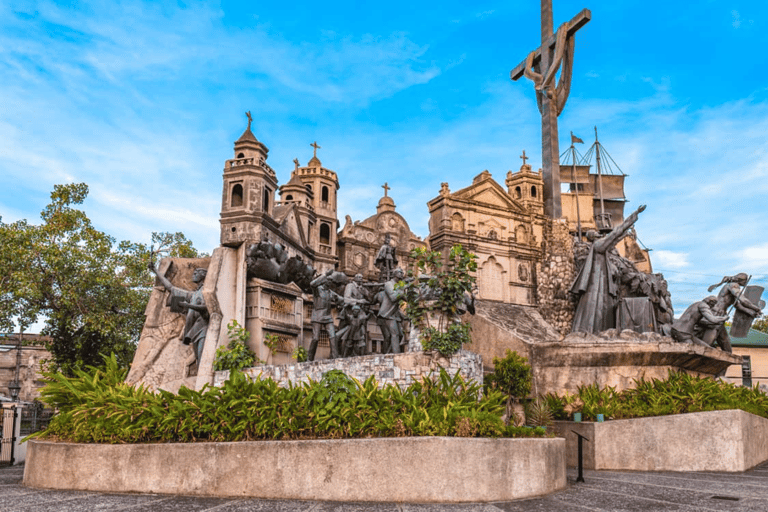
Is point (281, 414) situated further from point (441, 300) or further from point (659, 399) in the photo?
point (659, 399)

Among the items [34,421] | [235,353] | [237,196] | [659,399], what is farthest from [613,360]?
[34,421]

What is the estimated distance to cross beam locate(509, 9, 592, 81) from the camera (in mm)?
21719

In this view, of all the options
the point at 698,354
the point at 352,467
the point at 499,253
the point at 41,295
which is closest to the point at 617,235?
the point at 698,354

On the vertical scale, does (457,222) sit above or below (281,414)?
above

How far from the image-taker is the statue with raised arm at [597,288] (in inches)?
648

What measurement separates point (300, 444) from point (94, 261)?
61.9 feet

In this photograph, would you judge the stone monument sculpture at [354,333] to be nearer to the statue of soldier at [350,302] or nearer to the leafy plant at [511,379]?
the statue of soldier at [350,302]

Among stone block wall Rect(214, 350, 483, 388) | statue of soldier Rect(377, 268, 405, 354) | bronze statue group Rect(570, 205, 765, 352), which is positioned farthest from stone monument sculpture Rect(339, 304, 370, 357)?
bronze statue group Rect(570, 205, 765, 352)

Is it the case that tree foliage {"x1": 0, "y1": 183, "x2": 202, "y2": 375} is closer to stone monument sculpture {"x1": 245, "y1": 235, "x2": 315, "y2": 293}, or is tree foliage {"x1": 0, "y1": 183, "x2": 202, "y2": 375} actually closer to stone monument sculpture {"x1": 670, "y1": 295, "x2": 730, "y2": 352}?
stone monument sculpture {"x1": 245, "y1": 235, "x2": 315, "y2": 293}

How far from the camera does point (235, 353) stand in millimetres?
13258

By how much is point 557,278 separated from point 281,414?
1458 centimetres

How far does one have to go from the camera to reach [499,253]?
21.9 m

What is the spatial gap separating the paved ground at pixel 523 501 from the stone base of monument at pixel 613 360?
4701 mm

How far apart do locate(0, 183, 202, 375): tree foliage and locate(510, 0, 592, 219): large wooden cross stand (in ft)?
54.2
